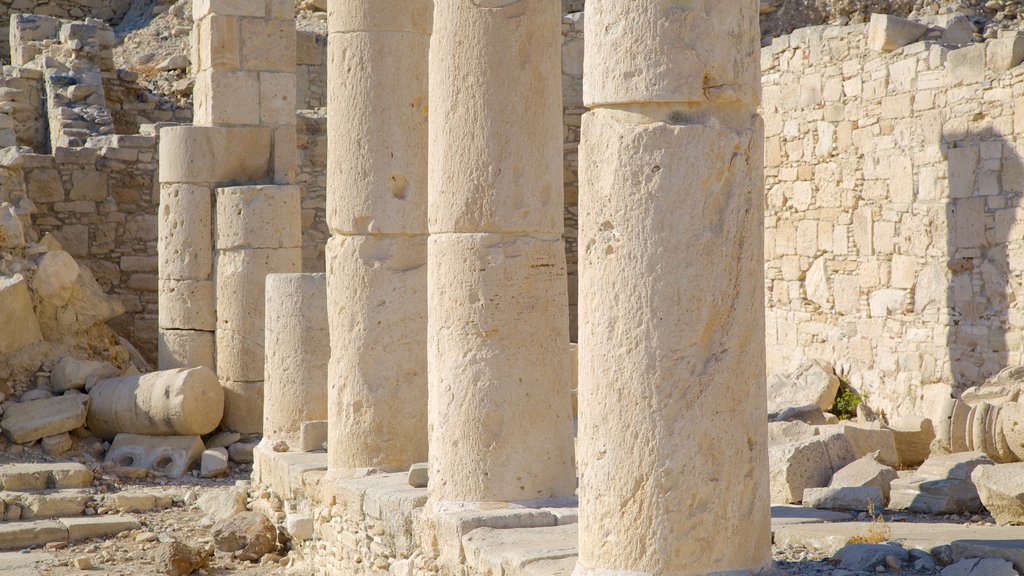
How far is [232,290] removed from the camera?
13.6 metres

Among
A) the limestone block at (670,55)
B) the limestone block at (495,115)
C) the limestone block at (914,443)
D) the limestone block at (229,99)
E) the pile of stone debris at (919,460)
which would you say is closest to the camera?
the limestone block at (670,55)

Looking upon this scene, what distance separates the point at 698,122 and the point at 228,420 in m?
9.39

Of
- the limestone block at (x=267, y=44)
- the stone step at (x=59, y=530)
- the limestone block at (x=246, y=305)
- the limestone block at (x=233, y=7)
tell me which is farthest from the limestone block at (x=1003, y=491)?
the limestone block at (x=233, y=7)

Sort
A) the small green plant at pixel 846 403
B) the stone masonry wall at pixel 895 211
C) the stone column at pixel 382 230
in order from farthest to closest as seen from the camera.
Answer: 1. the small green plant at pixel 846 403
2. the stone masonry wall at pixel 895 211
3. the stone column at pixel 382 230

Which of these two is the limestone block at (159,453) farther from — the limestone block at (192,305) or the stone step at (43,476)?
the limestone block at (192,305)

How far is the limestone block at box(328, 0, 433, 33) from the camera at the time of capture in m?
8.75

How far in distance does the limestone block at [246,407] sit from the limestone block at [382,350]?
4784 millimetres

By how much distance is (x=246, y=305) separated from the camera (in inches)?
534

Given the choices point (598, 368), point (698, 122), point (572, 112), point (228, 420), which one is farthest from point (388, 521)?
point (572, 112)

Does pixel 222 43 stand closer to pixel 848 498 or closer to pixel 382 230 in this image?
pixel 382 230

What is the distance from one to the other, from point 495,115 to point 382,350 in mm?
2185

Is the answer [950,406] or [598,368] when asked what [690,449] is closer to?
[598,368]

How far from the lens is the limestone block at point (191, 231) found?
13.9 metres

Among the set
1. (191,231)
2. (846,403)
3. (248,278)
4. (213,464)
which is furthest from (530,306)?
(191,231)
